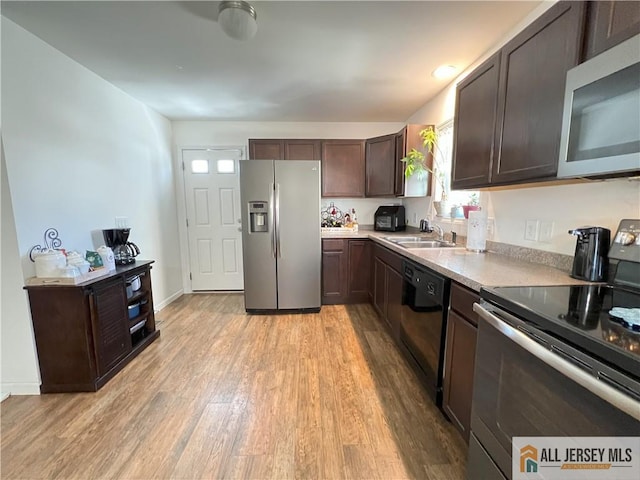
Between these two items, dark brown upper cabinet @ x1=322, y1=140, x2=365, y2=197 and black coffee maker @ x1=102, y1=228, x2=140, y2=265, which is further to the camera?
dark brown upper cabinet @ x1=322, y1=140, x2=365, y2=197

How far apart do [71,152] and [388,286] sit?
2.93 metres

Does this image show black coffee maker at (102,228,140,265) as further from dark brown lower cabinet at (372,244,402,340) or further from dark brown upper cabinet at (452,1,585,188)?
dark brown upper cabinet at (452,1,585,188)

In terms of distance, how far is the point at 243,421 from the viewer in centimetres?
163

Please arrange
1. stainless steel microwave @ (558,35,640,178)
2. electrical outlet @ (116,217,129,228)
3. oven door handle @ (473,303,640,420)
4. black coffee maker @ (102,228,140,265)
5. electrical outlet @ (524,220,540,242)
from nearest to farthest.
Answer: oven door handle @ (473,303,640,420)
stainless steel microwave @ (558,35,640,178)
electrical outlet @ (524,220,540,242)
black coffee maker @ (102,228,140,265)
electrical outlet @ (116,217,129,228)

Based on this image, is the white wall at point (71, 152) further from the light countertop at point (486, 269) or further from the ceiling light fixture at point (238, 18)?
the light countertop at point (486, 269)

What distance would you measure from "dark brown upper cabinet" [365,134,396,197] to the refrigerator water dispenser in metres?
1.51

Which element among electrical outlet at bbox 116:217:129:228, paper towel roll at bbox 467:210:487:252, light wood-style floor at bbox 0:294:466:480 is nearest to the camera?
light wood-style floor at bbox 0:294:466:480

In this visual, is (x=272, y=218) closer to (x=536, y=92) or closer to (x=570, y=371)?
(x=536, y=92)

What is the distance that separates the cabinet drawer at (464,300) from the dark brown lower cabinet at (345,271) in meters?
1.97

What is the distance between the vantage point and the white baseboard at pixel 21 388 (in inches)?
73.2

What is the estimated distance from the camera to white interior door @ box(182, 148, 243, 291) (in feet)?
12.8

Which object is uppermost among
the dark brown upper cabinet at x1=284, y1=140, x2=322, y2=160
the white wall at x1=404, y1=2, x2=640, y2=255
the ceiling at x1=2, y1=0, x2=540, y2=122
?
the ceiling at x1=2, y1=0, x2=540, y2=122

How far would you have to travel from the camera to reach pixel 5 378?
6.11 feet

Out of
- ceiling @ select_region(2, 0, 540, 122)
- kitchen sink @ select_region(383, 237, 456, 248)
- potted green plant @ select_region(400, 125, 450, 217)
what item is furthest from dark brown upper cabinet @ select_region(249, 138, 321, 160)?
kitchen sink @ select_region(383, 237, 456, 248)
